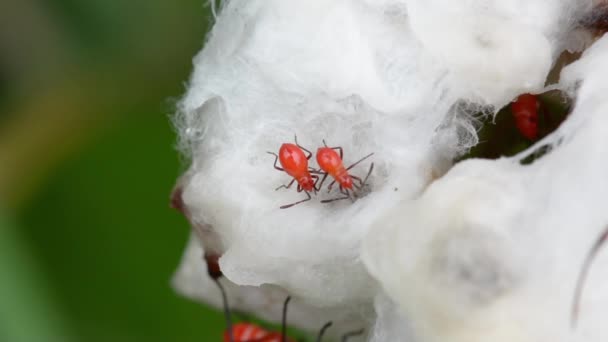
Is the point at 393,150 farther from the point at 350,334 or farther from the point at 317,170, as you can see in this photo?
the point at 350,334

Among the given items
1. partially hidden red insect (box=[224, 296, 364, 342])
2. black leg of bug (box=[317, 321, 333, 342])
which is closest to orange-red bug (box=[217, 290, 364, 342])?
partially hidden red insect (box=[224, 296, 364, 342])

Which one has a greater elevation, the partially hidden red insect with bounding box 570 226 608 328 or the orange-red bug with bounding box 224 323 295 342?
the partially hidden red insect with bounding box 570 226 608 328

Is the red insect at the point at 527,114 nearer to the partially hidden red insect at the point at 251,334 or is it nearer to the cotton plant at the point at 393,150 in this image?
the cotton plant at the point at 393,150

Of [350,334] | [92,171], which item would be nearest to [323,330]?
[350,334]

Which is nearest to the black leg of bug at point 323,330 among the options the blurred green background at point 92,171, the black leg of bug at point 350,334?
the black leg of bug at point 350,334

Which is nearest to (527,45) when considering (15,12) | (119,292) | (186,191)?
(186,191)

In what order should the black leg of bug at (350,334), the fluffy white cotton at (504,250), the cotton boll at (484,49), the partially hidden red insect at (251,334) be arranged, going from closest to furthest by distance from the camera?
the fluffy white cotton at (504,250) < the cotton boll at (484,49) < the black leg of bug at (350,334) < the partially hidden red insect at (251,334)

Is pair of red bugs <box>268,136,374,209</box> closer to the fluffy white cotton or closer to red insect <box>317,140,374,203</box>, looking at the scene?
red insect <box>317,140,374,203</box>

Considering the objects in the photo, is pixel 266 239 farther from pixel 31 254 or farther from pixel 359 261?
pixel 31 254
